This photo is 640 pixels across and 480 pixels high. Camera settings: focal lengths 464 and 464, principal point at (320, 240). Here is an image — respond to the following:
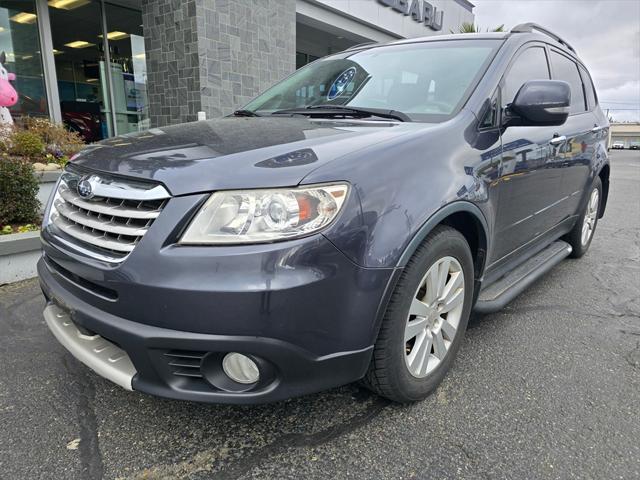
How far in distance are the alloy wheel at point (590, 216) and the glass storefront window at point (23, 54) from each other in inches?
360

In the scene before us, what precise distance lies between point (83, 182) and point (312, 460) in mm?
1453

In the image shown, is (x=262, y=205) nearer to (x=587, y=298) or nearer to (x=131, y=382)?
(x=131, y=382)

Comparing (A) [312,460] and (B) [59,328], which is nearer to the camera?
(A) [312,460]

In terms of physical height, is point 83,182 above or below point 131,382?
above

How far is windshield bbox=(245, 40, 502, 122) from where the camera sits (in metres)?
2.50

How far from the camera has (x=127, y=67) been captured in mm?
10531

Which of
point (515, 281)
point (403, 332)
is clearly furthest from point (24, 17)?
point (403, 332)

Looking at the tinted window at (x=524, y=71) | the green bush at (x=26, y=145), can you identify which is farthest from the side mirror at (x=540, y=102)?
the green bush at (x=26, y=145)

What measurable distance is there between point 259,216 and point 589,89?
4079 millimetres

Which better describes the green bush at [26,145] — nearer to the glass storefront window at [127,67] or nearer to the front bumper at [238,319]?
the front bumper at [238,319]

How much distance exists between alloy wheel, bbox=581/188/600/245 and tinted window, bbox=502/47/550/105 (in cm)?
166

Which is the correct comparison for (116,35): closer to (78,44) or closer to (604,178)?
(78,44)

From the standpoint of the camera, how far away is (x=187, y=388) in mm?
1651

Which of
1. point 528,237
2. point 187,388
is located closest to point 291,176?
point 187,388
